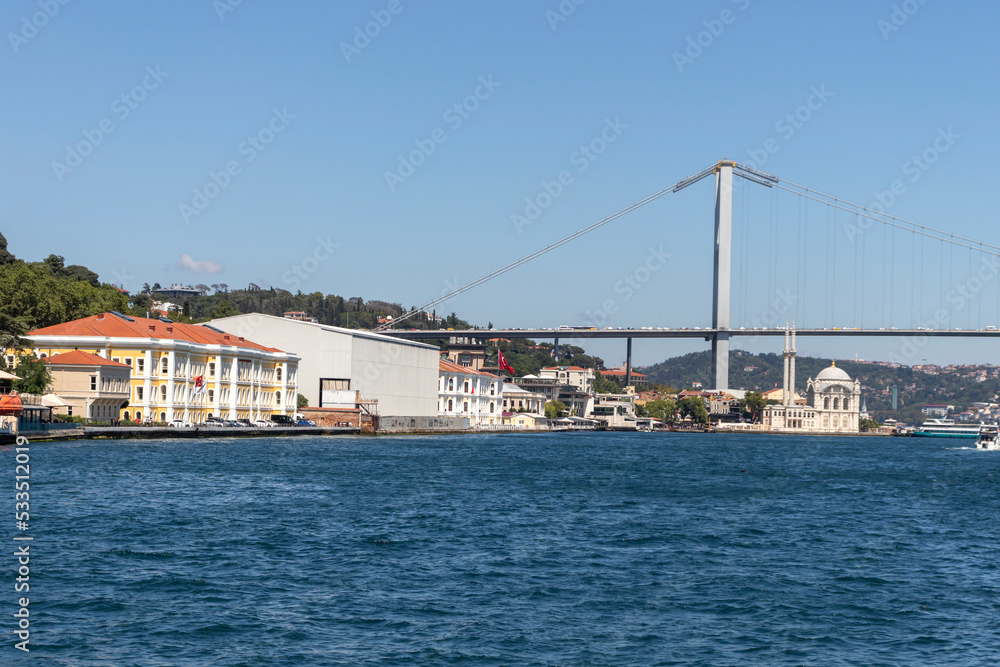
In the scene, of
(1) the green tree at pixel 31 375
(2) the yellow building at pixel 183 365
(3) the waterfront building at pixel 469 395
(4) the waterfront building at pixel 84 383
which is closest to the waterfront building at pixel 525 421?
(3) the waterfront building at pixel 469 395

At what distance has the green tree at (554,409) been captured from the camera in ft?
430

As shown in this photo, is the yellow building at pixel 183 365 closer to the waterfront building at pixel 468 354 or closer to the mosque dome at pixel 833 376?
the waterfront building at pixel 468 354

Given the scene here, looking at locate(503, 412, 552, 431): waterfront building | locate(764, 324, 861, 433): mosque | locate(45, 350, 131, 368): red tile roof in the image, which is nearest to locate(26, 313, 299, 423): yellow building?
locate(45, 350, 131, 368): red tile roof

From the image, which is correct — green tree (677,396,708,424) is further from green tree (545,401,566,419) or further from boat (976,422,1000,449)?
boat (976,422,1000,449)

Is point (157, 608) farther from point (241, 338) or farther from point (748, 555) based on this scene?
point (241, 338)

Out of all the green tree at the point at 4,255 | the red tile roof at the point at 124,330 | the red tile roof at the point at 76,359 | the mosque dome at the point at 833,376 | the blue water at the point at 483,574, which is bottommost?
the blue water at the point at 483,574

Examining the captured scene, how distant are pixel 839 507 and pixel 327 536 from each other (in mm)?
15327

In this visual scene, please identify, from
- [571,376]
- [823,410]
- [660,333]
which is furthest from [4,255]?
[823,410]

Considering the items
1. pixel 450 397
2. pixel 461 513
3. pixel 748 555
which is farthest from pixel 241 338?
pixel 748 555

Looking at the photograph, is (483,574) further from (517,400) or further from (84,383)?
(517,400)

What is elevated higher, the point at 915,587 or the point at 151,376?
the point at 151,376

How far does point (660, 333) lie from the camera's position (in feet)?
382

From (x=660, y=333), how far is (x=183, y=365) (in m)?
68.7

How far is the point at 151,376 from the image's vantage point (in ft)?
176
